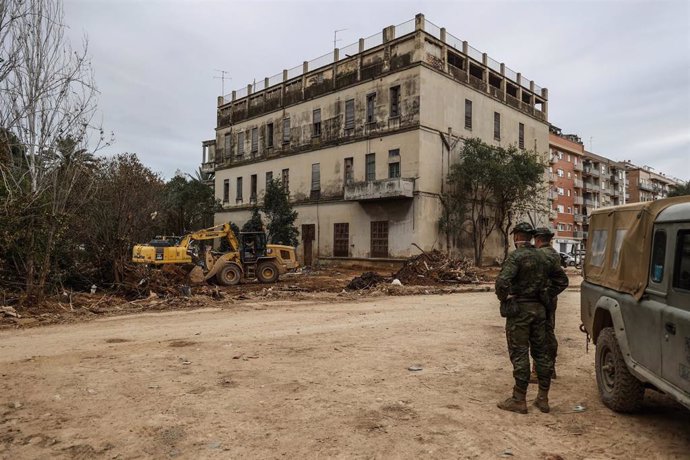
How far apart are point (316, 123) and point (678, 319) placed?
33.4m

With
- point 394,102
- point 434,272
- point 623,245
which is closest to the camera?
point 623,245

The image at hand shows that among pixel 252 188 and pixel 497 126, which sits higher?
pixel 497 126

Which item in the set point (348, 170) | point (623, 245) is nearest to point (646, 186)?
point (348, 170)

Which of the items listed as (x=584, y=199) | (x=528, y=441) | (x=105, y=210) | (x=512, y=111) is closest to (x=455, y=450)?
(x=528, y=441)

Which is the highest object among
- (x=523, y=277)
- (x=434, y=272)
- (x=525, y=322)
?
(x=523, y=277)

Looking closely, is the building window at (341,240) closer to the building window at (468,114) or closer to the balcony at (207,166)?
the building window at (468,114)

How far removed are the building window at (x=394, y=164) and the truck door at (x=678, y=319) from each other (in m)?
26.3

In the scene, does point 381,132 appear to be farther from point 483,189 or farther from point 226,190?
point 226,190

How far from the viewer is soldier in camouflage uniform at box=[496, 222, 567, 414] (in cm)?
501

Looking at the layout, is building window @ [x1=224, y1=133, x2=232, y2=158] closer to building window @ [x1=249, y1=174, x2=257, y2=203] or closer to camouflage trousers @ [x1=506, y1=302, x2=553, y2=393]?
building window @ [x1=249, y1=174, x2=257, y2=203]

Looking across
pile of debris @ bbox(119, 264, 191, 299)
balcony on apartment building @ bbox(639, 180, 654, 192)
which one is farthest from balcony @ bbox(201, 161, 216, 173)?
balcony on apartment building @ bbox(639, 180, 654, 192)

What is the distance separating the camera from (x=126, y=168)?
23.1 m

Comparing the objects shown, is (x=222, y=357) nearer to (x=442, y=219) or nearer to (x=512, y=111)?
(x=442, y=219)

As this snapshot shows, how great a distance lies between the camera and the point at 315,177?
35.5 meters
